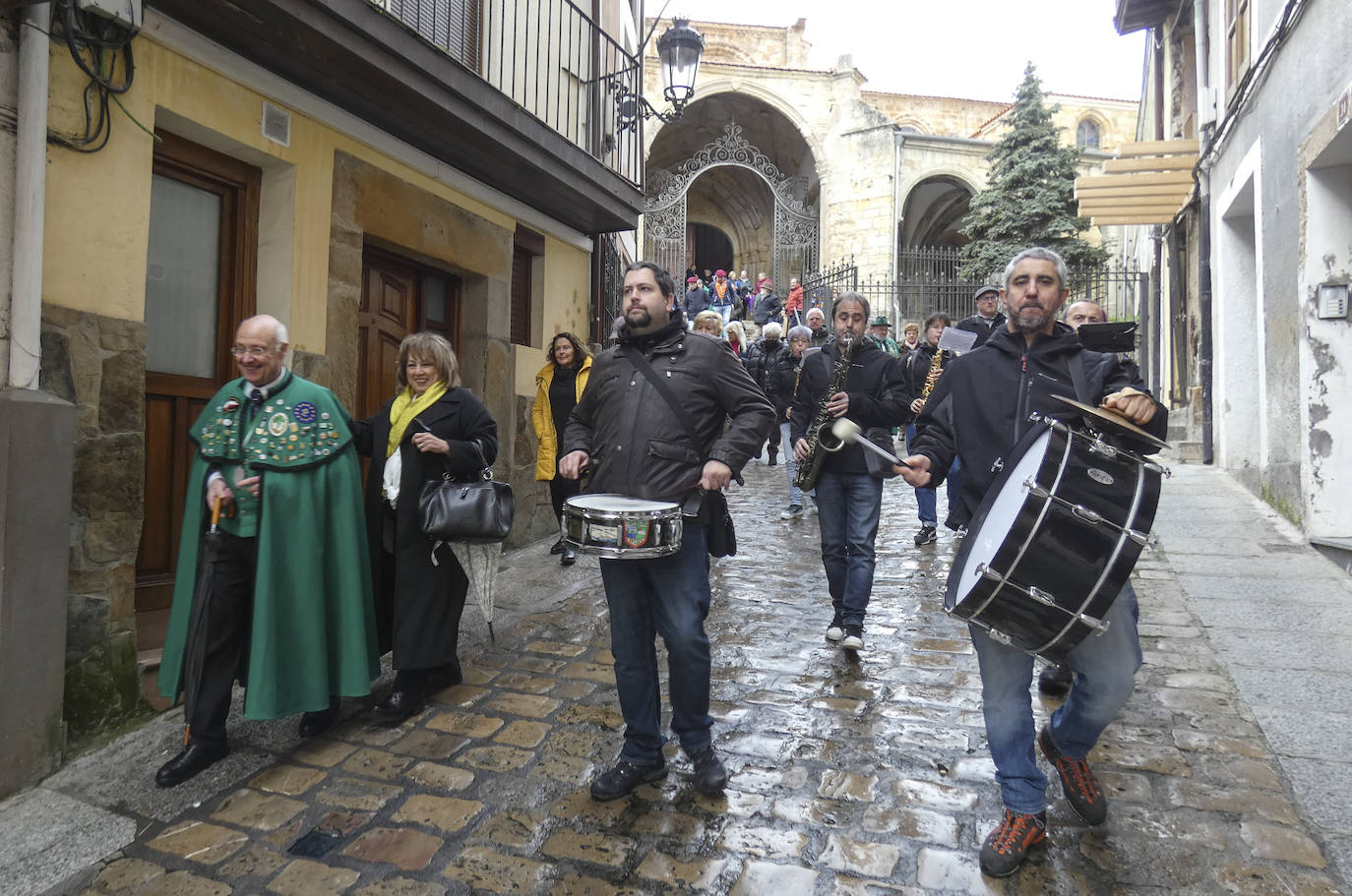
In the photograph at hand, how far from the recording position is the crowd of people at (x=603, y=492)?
278 centimetres

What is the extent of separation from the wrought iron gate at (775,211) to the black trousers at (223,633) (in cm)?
1823

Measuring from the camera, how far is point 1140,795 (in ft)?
9.84

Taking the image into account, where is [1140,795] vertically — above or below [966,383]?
Result: below

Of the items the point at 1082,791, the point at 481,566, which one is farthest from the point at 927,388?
the point at 1082,791

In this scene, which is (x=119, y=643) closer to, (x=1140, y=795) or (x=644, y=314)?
(x=644, y=314)

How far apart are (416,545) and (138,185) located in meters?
2.12

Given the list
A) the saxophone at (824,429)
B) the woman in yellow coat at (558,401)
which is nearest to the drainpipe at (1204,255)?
the saxophone at (824,429)

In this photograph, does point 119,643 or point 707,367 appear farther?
point 119,643

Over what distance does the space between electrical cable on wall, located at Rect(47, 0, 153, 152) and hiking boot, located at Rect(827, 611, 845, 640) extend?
4.30 metres

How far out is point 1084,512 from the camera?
2398mm

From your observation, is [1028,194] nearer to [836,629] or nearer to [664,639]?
[836,629]

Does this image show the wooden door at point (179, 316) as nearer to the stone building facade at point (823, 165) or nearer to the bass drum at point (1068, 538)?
the bass drum at point (1068, 538)

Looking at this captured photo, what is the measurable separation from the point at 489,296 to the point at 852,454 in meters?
4.00

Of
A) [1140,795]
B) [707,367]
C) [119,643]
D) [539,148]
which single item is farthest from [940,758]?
[539,148]
